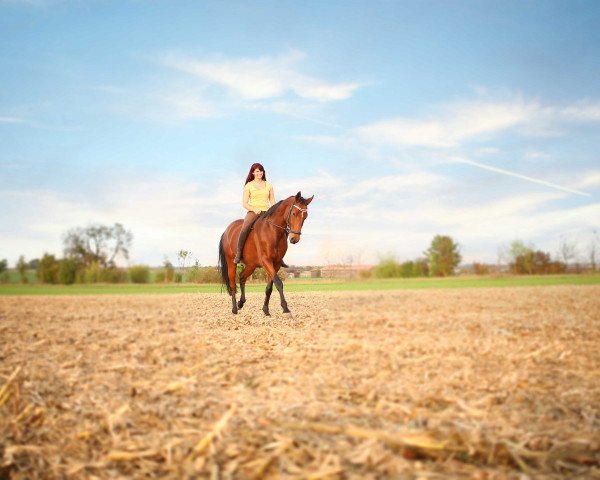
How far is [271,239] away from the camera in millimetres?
10367

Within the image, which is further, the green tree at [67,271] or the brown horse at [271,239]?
the green tree at [67,271]

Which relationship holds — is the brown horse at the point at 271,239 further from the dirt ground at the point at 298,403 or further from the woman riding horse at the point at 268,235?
the dirt ground at the point at 298,403

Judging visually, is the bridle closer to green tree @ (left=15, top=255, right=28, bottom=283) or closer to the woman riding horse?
the woman riding horse

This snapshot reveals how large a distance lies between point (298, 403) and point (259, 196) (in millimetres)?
6294

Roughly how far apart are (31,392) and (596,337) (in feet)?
30.1

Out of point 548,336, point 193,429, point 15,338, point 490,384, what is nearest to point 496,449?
point 490,384

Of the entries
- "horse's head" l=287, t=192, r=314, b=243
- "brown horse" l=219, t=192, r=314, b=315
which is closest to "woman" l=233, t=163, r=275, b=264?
"brown horse" l=219, t=192, r=314, b=315

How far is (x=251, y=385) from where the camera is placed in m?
5.49

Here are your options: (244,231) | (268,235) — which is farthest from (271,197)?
(244,231)

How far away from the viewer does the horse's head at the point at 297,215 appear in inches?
376

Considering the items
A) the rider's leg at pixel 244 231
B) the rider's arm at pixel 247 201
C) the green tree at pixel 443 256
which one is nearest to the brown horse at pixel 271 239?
the rider's leg at pixel 244 231

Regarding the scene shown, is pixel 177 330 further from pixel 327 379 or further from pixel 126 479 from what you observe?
pixel 126 479

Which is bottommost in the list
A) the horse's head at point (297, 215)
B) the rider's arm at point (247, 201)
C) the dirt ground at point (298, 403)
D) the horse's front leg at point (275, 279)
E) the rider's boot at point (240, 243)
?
the dirt ground at point (298, 403)

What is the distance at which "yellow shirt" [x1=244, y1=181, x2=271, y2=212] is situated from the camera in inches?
406
